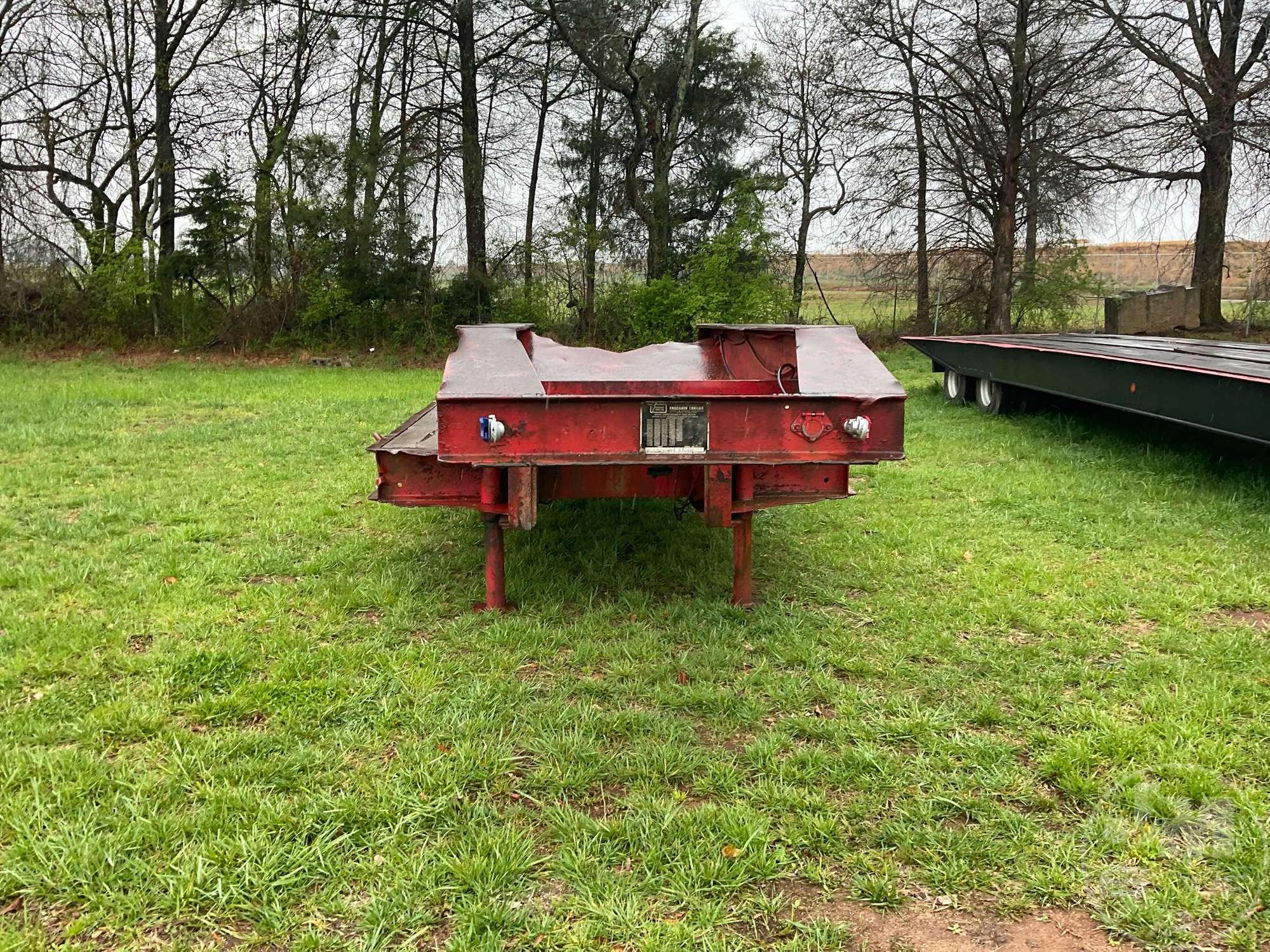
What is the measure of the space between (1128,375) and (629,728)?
17.2 ft

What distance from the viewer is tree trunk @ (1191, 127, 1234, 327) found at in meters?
16.8

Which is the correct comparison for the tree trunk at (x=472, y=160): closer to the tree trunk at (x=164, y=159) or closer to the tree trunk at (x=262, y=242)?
the tree trunk at (x=262, y=242)

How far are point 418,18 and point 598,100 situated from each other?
4.33 m

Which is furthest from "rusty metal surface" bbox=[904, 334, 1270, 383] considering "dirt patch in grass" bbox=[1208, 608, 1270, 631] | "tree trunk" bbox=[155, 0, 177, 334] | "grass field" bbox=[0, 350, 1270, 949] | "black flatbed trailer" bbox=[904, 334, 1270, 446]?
"tree trunk" bbox=[155, 0, 177, 334]

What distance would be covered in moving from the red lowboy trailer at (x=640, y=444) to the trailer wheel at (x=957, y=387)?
6.66 metres

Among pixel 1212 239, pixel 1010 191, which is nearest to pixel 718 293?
pixel 1010 191

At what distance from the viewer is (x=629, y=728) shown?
2762 millimetres

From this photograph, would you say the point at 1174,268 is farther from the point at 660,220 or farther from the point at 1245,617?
the point at 1245,617

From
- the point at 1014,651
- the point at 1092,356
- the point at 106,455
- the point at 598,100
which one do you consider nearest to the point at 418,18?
the point at 598,100

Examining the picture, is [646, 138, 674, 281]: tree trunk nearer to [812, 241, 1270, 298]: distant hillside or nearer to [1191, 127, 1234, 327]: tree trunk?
[812, 241, 1270, 298]: distant hillside

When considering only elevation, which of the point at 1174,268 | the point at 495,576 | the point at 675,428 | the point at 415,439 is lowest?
the point at 495,576

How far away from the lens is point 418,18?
711 inches

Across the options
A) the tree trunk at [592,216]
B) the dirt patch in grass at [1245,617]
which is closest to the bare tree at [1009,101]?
the tree trunk at [592,216]

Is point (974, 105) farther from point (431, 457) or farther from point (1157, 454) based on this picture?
point (431, 457)
